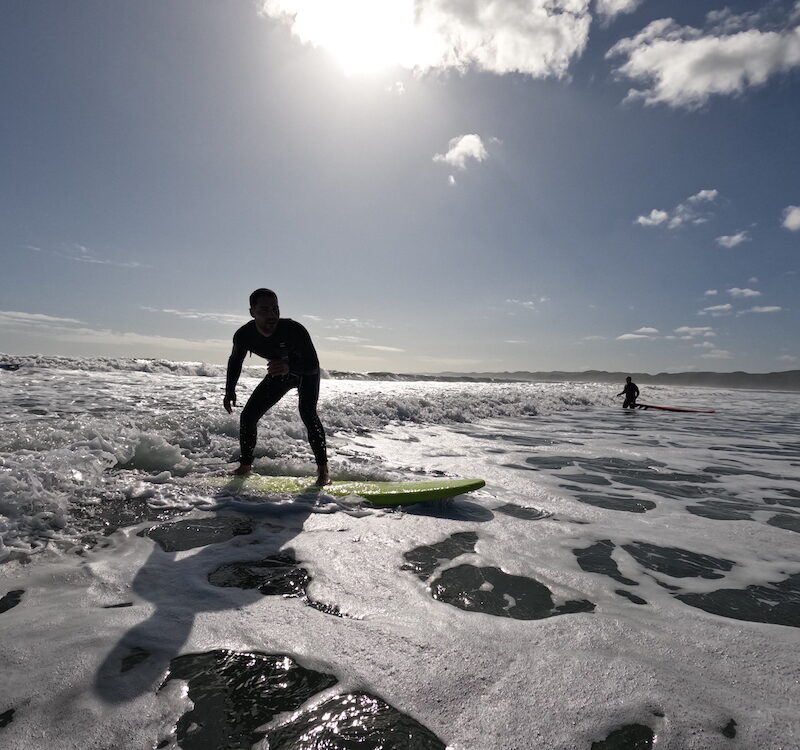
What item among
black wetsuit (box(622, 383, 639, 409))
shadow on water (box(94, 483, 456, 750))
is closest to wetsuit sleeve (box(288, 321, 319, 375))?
shadow on water (box(94, 483, 456, 750))

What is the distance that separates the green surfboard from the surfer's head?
162 cm

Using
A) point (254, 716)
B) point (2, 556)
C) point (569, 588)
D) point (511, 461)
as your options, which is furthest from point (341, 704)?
point (511, 461)

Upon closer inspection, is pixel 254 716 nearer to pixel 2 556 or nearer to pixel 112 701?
pixel 112 701

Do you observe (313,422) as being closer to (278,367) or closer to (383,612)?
(278,367)

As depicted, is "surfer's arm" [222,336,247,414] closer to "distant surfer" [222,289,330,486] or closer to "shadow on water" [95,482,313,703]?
"distant surfer" [222,289,330,486]

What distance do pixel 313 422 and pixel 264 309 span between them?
4.38ft

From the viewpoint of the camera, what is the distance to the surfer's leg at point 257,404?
477 cm

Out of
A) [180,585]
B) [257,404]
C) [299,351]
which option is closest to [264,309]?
[299,351]

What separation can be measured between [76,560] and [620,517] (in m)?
4.23

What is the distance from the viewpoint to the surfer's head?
4.46m

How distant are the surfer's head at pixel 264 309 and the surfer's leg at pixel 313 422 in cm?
70

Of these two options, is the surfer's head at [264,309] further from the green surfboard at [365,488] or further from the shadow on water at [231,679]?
the shadow on water at [231,679]

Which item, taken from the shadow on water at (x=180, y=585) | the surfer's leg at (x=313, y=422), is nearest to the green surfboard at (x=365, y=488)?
the surfer's leg at (x=313, y=422)

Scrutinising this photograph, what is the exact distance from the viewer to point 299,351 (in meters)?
4.73
